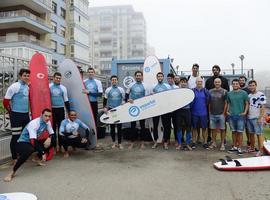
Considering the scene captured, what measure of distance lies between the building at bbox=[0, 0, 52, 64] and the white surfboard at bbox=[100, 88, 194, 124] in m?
18.7

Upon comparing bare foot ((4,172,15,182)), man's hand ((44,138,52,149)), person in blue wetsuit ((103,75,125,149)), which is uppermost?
person in blue wetsuit ((103,75,125,149))

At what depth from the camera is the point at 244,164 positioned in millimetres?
4621

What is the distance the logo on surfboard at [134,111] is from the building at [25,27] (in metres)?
18.8

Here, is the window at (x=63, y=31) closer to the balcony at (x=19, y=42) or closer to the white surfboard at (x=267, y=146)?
the balcony at (x=19, y=42)

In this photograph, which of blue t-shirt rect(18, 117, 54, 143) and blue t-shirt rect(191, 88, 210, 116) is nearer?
blue t-shirt rect(18, 117, 54, 143)

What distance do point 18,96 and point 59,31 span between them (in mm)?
28543

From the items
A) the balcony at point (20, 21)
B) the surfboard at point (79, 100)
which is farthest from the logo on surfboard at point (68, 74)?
the balcony at point (20, 21)

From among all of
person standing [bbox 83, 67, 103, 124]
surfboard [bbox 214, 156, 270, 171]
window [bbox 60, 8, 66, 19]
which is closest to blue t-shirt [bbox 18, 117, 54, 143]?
person standing [bbox 83, 67, 103, 124]

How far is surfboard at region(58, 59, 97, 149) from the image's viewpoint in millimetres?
6109

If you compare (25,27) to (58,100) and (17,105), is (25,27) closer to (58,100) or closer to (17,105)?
(58,100)

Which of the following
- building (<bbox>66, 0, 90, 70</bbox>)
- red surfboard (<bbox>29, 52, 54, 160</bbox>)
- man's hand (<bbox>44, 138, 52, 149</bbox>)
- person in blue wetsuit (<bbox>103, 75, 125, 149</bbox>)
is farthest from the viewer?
building (<bbox>66, 0, 90, 70</bbox>)

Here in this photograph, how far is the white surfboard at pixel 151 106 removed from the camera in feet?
19.6

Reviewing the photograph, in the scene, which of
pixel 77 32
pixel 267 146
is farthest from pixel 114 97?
pixel 77 32

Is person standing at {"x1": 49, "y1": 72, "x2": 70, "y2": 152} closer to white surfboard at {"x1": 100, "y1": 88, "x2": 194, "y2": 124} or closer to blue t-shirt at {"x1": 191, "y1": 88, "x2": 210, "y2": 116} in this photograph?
white surfboard at {"x1": 100, "y1": 88, "x2": 194, "y2": 124}
